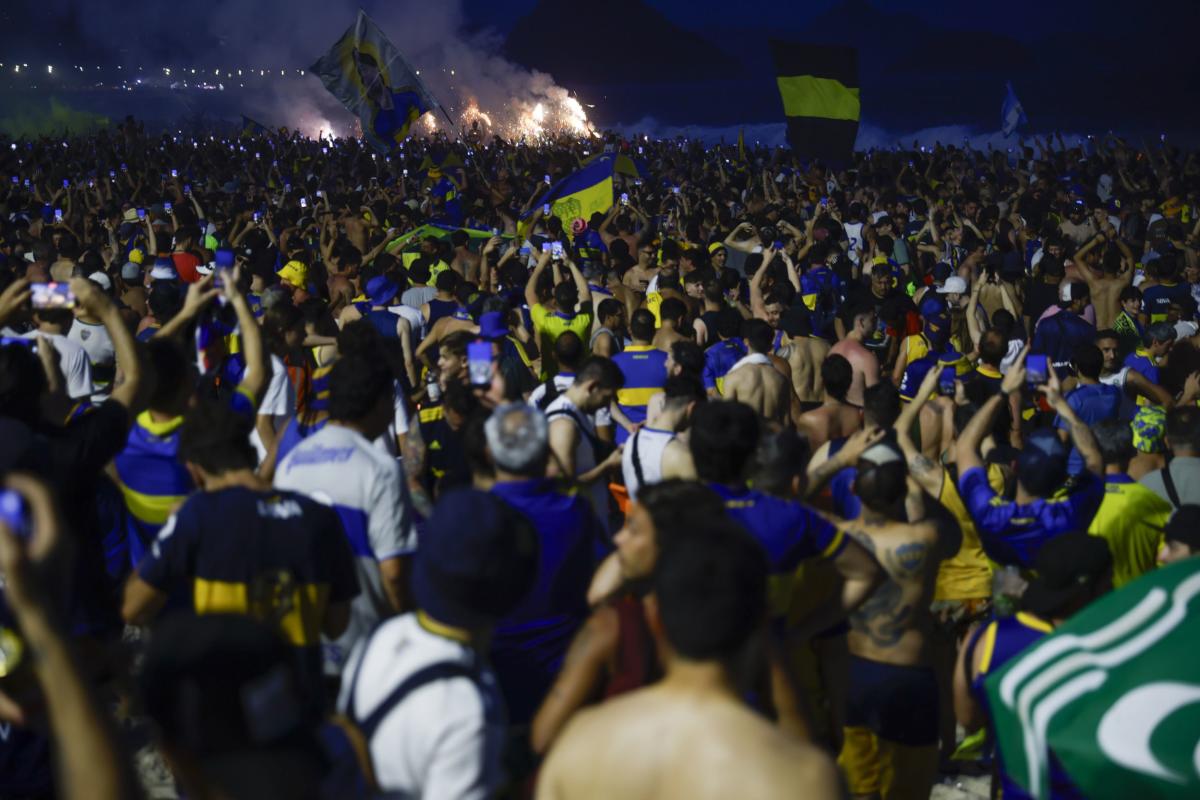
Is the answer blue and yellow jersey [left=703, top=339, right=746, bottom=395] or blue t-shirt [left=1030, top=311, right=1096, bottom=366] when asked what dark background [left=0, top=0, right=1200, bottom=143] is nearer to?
blue t-shirt [left=1030, top=311, right=1096, bottom=366]

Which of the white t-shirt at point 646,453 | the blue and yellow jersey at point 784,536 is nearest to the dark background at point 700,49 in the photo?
the white t-shirt at point 646,453

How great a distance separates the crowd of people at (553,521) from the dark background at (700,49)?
53.6 m

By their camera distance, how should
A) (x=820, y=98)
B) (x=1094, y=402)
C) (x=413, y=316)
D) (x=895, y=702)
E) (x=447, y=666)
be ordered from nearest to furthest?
(x=447, y=666) → (x=895, y=702) → (x=1094, y=402) → (x=413, y=316) → (x=820, y=98)

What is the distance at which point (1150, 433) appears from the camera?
6137 mm

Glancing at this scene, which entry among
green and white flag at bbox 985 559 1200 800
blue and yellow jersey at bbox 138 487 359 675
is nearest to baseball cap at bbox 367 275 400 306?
blue and yellow jersey at bbox 138 487 359 675

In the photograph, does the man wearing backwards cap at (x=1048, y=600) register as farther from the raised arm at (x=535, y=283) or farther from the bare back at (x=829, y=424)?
the raised arm at (x=535, y=283)

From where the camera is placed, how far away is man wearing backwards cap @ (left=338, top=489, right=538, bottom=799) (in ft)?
8.09

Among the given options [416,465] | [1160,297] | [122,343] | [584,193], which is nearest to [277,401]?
[416,465]

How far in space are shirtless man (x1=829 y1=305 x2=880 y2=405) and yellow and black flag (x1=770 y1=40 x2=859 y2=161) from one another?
7.38 m

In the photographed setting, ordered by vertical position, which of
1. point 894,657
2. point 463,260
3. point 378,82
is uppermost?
point 378,82

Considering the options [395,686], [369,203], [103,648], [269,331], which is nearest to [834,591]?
[395,686]

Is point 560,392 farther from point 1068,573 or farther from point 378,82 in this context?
point 378,82

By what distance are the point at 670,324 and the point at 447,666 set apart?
548 centimetres

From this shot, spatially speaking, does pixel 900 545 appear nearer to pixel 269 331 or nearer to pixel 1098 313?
pixel 269 331
